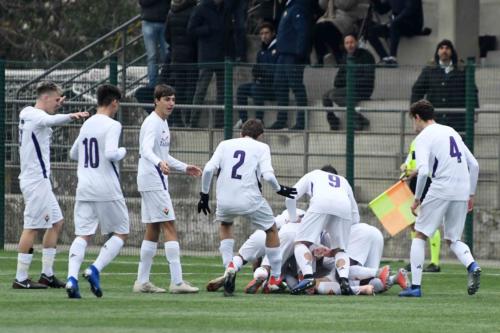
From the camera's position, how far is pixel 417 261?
676 inches

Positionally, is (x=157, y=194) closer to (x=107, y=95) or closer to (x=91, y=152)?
(x=91, y=152)

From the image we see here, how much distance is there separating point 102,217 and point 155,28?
1165 cm

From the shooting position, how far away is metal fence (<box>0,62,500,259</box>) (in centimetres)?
2334

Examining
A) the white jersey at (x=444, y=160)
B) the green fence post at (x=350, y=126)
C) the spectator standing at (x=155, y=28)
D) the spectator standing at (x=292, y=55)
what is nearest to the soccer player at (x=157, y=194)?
the white jersey at (x=444, y=160)

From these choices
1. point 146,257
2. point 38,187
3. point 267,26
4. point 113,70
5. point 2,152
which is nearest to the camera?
point 146,257

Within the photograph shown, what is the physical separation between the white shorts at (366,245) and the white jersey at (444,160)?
42.8 inches

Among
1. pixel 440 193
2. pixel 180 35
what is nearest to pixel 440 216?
pixel 440 193

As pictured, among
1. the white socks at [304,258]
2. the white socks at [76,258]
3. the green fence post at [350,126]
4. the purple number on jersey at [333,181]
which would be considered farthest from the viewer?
the green fence post at [350,126]

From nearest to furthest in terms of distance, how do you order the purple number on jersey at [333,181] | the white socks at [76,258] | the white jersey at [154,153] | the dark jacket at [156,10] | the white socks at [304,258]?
the white socks at [76,258] < the white jersey at [154,153] < the white socks at [304,258] < the purple number on jersey at [333,181] < the dark jacket at [156,10]

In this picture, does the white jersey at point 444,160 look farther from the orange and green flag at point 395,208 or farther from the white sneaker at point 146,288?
the white sneaker at point 146,288

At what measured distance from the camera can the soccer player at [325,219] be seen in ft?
56.7

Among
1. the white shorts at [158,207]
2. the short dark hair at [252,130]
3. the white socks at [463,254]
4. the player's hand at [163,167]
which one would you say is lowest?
the white socks at [463,254]

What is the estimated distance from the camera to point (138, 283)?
17.3 m

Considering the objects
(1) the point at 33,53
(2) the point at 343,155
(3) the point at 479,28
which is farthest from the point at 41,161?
(1) the point at 33,53
